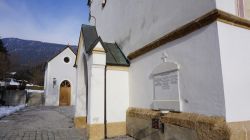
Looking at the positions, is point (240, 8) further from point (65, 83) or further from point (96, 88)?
point (65, 83)

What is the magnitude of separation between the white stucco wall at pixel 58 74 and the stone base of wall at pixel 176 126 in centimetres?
2104

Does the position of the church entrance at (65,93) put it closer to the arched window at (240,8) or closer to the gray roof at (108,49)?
the gray roof at (108,49)

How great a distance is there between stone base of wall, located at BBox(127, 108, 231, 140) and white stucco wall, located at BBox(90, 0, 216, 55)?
7.74 feet

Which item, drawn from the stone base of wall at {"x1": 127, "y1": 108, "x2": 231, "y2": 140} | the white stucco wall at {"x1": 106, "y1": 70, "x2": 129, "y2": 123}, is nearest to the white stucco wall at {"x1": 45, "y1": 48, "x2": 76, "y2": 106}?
the white stucco wall at {"x1": 106, "y1": 70, "x2": 129, "y2": 123}

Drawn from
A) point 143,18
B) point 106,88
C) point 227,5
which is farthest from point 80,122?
point 227,5

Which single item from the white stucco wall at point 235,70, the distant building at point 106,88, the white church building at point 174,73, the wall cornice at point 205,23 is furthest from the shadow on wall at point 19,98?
the white stucco wall at point 235,70

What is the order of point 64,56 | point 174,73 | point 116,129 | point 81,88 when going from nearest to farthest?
1. point 174,73
2. point 116,129
3. point 81,88
4. point 64,56

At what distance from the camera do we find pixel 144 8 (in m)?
7.76

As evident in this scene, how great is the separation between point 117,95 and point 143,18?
3004mm

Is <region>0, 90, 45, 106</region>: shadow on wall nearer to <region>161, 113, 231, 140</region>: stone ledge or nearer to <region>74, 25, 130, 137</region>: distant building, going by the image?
<region>74, 25, 130, 137</region>: distant building

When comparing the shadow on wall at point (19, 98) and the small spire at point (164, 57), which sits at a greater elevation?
the small spire at point (164, 57)

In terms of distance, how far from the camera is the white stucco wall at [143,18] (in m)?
5.43

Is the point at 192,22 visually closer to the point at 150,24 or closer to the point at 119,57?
the point at 150,24

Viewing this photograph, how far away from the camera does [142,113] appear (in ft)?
23.0
